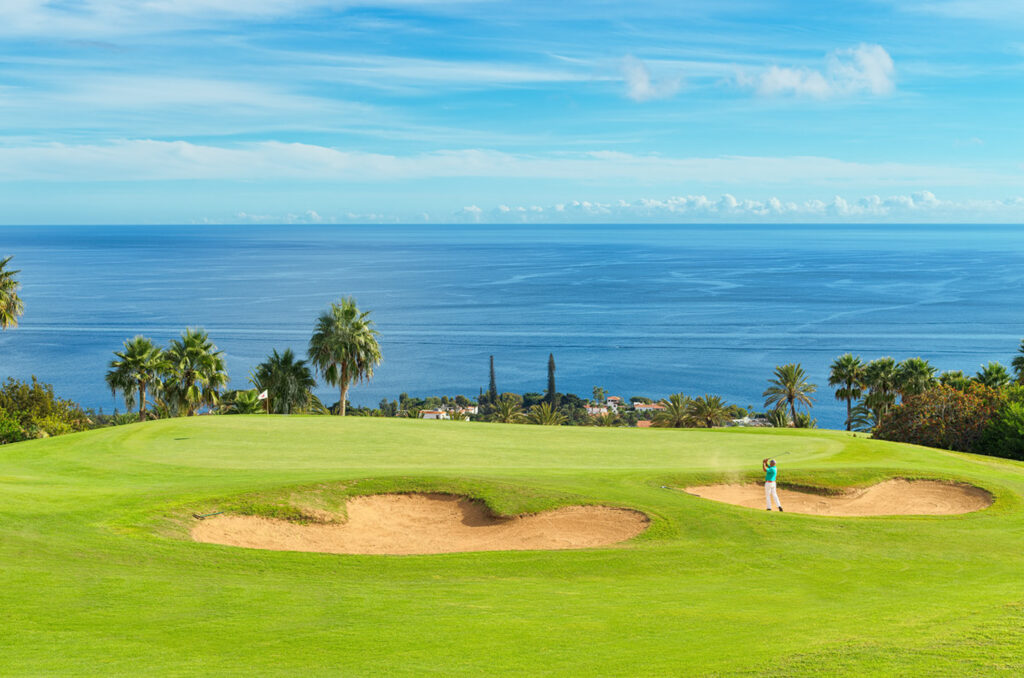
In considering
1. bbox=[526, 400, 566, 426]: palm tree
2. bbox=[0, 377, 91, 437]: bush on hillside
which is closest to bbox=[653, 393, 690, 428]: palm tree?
bbox=[526, 400, 566, 426]: palm tree

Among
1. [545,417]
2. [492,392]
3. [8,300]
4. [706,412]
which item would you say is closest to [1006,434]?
[706,412]

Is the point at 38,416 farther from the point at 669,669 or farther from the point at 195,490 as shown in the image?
the point at 669,669

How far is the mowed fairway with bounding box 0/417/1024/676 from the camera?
9.37m

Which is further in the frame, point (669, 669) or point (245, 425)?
point (245, 425)

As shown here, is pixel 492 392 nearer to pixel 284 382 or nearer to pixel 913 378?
pixel 284 382

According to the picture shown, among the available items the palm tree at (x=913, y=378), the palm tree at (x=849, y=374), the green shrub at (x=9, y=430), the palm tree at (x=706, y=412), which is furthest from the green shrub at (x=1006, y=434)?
the green shrub at (x=9, y=430)

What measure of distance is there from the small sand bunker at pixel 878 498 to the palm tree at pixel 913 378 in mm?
38330

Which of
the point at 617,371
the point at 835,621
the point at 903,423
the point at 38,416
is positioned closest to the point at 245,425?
the point at 38,416

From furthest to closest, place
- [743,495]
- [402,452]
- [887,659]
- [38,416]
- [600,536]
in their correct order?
[38,416]
[402,452]
[743,495]
[600,536]
[887,659]

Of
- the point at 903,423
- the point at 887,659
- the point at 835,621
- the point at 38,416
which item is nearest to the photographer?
the point at 887,659

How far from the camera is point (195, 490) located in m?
18.2

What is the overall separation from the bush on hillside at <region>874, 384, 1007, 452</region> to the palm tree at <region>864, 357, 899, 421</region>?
22.9 meters

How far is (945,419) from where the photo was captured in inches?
1339

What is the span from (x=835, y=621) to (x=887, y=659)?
7.11 feet
